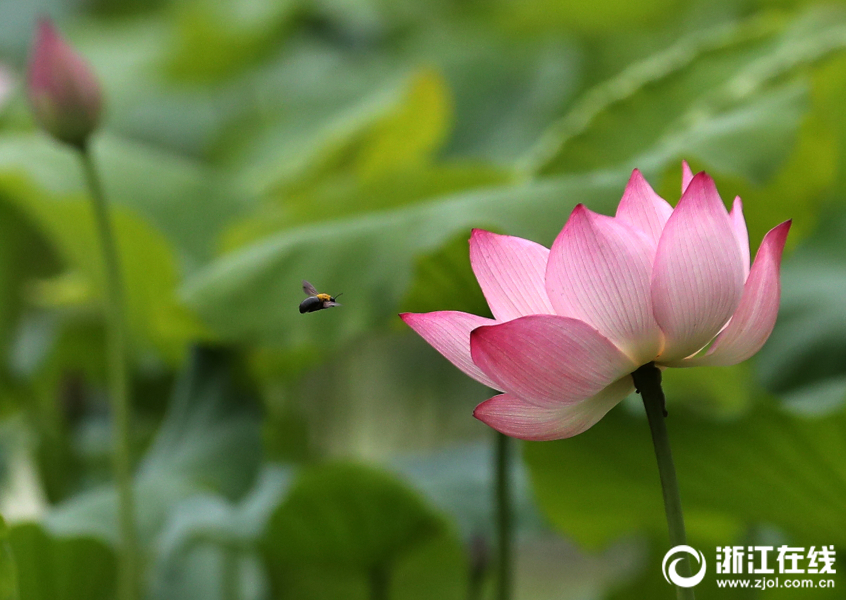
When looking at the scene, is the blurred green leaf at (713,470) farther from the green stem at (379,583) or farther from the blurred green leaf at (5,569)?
the blurred green leaf at (5,569)

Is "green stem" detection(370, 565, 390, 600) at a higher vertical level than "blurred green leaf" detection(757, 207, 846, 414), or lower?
lower

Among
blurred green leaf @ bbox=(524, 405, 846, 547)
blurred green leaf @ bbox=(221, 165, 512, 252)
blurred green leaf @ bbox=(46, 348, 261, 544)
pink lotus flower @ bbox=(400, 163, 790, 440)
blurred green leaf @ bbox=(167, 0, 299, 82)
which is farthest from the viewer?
blurred green leaf @ bbox=(167, 0, 299, 82)

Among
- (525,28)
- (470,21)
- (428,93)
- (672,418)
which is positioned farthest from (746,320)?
(470,21)

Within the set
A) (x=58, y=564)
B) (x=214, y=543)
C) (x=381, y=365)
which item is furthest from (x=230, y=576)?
(x=381, y=365)

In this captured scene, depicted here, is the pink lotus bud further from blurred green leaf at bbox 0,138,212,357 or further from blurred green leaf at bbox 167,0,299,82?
blurred green leaf at bbox 167,0,299,82

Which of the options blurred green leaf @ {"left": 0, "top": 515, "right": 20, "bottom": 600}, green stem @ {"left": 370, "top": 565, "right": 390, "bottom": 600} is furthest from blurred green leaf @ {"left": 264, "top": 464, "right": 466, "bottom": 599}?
blurred green leaf @ {"left": 0, "top": 515, "right": 20, "bottom": 600}

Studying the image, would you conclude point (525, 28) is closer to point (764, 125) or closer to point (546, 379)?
point (764, 125)

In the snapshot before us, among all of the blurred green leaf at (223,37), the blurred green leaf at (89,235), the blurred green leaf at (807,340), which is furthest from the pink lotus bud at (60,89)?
the blurred green leaf at (223,37)
